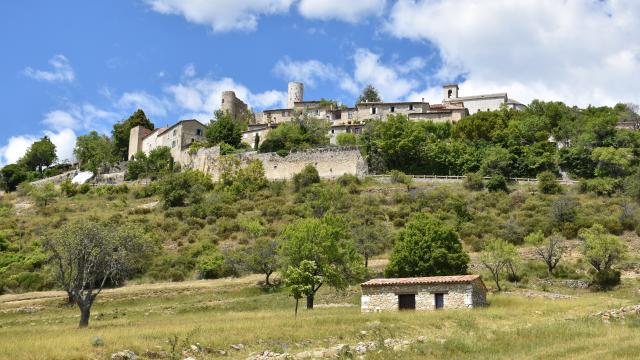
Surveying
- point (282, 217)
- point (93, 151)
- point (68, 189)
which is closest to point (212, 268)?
point (282, 217)

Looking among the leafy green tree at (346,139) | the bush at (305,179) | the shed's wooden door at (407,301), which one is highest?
the leafy green tree at (346,139)

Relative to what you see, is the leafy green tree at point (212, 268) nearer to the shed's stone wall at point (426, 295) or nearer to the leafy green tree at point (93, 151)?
the shed's stone wall at point (426, 295)

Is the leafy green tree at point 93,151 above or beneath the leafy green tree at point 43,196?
above

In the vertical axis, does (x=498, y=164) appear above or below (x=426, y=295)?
above

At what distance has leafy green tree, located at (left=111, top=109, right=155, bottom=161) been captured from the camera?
10976 centimetres

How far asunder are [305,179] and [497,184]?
20.7 meters

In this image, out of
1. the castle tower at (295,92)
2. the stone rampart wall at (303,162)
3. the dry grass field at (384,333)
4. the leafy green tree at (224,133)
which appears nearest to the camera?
the dry grass field at (384,333)

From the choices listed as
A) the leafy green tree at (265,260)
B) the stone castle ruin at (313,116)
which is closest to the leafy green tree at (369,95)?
the stone castle ruin at (313,116)

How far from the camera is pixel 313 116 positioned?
3994 inches

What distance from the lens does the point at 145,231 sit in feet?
220

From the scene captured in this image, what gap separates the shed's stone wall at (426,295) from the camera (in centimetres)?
3406

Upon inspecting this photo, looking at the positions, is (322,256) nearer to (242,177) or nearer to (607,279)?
(607,279)

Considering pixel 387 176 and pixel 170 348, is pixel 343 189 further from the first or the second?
pixel 170 348

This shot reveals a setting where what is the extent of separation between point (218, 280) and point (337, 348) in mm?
28211
